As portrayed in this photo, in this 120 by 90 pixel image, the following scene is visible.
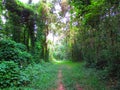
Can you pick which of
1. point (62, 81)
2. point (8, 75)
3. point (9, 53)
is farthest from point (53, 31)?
point (8, 75)

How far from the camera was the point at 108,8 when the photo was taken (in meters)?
10.5

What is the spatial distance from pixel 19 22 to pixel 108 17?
578 inches

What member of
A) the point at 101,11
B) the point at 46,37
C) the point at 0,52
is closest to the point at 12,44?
the point at 0,52

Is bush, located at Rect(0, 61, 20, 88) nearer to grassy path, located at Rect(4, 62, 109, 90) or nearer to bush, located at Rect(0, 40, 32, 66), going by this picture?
grassy path, located at Rect(4, 62, 109, 90)

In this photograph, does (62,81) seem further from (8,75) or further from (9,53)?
(9,53)

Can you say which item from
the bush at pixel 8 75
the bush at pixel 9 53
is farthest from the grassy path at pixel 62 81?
the bush at pixel 9 53

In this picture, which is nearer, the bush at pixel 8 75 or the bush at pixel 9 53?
the bush at pixel 8 75

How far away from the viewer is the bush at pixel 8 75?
989 centimetres

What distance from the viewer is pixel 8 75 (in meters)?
10.5

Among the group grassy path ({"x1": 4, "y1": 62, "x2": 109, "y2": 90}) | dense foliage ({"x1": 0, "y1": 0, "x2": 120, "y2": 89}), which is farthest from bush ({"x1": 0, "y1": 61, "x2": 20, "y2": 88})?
grassy path ({"x1": 4, "y1": 62, "x2": 109, "y2": 90})

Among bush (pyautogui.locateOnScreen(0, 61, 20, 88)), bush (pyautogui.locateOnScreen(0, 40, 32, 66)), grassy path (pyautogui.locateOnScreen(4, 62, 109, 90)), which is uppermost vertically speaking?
bush (pyautogui.locateOnScreen(0, 40, 32, 66))

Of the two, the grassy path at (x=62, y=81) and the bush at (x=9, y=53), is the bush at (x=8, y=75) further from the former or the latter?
the bush at (x=9, y=53)

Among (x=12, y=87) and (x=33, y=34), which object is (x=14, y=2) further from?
(x=12, y=87)

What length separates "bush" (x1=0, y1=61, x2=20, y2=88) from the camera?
32.5ft
